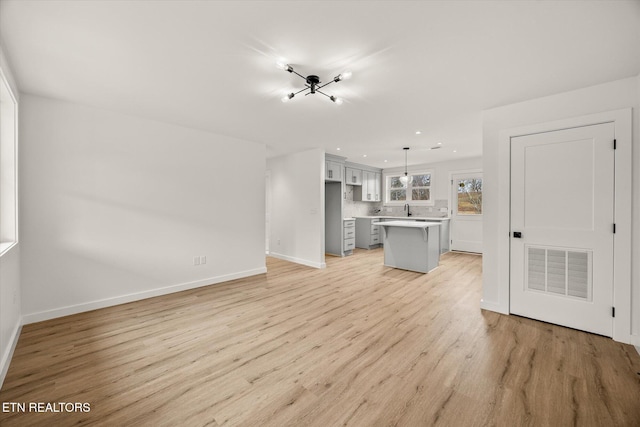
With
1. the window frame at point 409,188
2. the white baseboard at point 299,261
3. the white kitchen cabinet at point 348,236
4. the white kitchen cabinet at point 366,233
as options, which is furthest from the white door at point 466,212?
the white baseboard at point 299,261

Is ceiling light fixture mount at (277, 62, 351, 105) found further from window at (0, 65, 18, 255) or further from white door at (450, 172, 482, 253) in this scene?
white door at (450, 172, 482, 253)

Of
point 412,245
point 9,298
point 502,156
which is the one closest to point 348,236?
point 412,245

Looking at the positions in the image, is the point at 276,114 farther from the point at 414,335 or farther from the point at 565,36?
the point at 414,335

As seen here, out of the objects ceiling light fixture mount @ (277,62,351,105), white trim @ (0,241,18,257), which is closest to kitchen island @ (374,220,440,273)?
ceiling light fixture mount @ (277,62,351,105)

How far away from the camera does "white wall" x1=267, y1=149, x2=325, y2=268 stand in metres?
5.60

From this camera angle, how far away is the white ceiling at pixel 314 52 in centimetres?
172

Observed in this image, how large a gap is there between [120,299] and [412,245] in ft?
16.1

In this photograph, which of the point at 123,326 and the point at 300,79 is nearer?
the point at 300,79

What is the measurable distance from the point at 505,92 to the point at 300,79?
7.41 feet

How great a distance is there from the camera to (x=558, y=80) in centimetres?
261

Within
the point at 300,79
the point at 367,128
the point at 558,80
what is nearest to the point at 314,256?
the point at 367,128

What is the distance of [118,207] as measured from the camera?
356cm

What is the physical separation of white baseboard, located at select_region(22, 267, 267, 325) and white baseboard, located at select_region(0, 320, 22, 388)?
0.17 metres

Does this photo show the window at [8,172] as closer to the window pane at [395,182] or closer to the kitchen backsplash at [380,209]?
the kitchen backsplash at [380,209]
